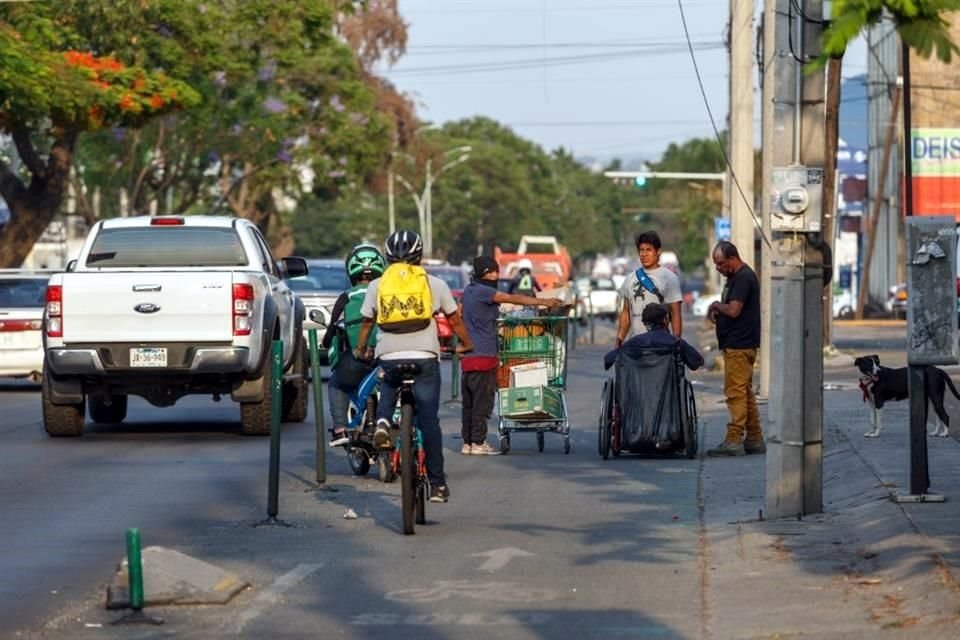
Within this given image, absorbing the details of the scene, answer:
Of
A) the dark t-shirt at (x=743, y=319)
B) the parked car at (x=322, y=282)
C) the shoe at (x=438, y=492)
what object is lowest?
Result: the shoe at (x=438, y=492)

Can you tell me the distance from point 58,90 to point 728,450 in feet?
60.3

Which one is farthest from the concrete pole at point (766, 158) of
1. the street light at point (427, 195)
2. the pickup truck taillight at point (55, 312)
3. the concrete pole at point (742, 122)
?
the street light at point (427, 195)

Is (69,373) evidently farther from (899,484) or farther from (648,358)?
(899,484)

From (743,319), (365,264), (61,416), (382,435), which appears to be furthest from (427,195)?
(382,435)

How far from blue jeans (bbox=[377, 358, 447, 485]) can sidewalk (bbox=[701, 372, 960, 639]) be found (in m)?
1.77

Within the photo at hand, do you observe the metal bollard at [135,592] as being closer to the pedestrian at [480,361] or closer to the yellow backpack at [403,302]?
the yellow backpack at [403,302]

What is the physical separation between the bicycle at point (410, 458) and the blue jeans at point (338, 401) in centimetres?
268

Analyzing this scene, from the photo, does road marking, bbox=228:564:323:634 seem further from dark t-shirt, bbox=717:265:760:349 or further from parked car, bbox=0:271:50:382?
parked car, bbox=0:271:50:382

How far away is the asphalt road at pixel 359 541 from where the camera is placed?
29.1 feet

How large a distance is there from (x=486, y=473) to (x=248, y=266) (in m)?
4.78

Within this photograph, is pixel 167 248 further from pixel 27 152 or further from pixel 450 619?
pixel 27 152

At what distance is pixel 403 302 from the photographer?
11.9 m

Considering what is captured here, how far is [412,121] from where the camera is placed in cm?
6347

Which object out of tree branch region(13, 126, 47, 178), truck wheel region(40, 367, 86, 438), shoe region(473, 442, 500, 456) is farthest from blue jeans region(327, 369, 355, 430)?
tree branch region(13, 126, 47, 178)
